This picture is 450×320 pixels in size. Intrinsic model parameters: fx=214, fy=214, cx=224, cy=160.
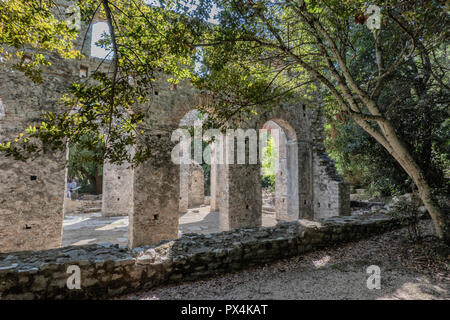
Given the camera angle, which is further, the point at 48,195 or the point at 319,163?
the point at 319,163

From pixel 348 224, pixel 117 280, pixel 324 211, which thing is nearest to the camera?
pixel 117 280

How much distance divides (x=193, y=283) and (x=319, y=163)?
8091 mm

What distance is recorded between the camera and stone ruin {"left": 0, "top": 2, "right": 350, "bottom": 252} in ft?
17.4

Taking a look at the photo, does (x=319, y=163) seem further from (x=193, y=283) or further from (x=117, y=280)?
(x=117, y=280)

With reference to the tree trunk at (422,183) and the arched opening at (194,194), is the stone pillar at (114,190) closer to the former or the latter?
the arched opening at (194,194)

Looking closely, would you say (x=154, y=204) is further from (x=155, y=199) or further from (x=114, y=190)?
(x=114, y=190)

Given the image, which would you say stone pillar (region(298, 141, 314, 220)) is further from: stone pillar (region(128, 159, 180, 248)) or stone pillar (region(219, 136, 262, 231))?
stone pillar (region(128, 159, 180, 248))

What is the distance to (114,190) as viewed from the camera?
12281 millimetres

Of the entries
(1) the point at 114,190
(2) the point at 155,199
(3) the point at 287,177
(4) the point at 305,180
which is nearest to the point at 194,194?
(1) the point at 114,190

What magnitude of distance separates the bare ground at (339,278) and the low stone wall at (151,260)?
0.60 feet

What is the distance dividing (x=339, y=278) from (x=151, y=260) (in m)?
3.04

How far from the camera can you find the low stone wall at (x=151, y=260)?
9.46 feet

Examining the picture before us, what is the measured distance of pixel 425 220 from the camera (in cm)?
581

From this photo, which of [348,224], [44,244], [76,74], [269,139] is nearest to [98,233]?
[44,244]
